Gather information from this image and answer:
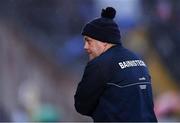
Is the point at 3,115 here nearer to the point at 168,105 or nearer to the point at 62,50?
the point at 62,50

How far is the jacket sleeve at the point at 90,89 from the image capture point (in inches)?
180

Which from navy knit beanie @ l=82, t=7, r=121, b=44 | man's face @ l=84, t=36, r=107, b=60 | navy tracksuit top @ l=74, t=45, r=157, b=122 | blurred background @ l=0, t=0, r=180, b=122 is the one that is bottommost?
blurred background @ l=0, t=0, r=180, b=122

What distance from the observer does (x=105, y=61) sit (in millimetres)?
4590

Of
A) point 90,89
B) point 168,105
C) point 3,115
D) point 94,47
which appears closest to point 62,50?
point 3,115

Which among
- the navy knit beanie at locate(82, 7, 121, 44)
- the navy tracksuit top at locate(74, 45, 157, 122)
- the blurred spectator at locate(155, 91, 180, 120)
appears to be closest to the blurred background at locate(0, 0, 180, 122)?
the blurred spectator at locate(155, 91, 180, 120)

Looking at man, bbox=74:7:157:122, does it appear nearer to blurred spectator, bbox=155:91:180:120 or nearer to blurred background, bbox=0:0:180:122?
blurred background, bbox=0:0:180:122

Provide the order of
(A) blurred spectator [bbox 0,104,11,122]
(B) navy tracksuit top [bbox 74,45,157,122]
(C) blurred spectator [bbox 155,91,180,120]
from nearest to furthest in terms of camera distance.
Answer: (B) navy tracksuit top [bbox 74,45,157,122] < (A) blurred spectator [bbox 0,104,11,122] < (C) blurred spectator [bbox 155,91,180,120]

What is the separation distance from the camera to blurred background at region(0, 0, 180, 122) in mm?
8531

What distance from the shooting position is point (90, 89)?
459 centimetres

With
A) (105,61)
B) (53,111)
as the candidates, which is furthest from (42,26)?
(105,61)

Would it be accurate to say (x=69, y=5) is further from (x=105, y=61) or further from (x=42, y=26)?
(x=105, y=61)

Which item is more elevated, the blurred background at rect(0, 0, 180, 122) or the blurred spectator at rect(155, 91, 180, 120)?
the blurred background at rect(0, 0, 180, 122)

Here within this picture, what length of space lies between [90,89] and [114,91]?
0.57 ft

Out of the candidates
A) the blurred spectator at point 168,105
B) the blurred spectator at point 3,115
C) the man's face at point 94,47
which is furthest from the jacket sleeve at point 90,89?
the blurred spectator at point 168,105
